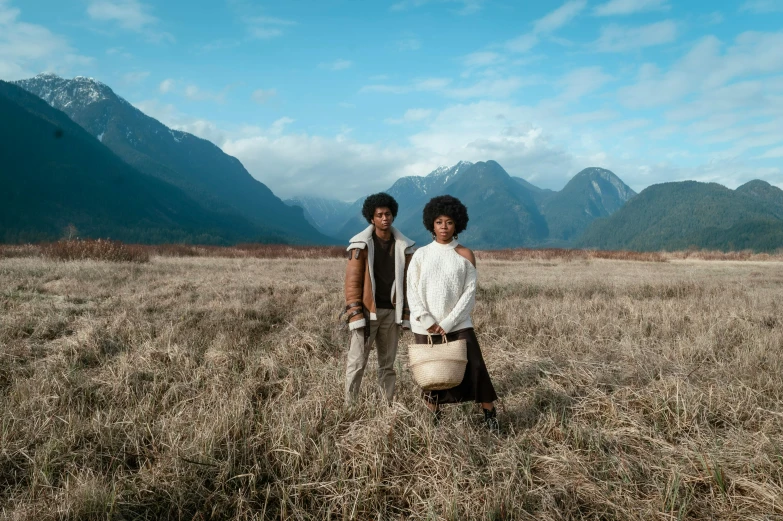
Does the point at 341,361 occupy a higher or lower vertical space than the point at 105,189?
lower

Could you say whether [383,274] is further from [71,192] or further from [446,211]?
[71,192]

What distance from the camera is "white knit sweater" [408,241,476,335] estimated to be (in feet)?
10.9

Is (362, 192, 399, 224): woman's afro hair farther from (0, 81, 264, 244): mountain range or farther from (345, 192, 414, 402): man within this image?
(0, 81, 264, 244): mountain range

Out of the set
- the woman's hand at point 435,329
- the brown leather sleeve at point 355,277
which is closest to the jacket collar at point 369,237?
the brown leather sleeve at point 355,277

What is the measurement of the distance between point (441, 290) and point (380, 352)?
38.9 inches

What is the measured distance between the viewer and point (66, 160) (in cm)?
13062

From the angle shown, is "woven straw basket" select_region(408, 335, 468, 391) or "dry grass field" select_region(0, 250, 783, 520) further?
"woven straw basket" select_region(408, 335, 468, 391)

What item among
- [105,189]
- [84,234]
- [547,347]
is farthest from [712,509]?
[105,189]

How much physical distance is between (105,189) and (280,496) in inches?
6247

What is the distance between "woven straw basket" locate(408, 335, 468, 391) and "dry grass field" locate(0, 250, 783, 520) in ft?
1.06

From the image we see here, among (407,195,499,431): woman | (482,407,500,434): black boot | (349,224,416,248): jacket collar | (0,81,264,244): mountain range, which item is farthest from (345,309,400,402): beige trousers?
(0,81,264,244): mountain range

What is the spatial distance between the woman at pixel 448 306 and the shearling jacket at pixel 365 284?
0.26 m

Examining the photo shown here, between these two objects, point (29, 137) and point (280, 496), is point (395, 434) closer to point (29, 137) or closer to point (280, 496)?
point (280, 496)

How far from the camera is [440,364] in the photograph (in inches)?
120
